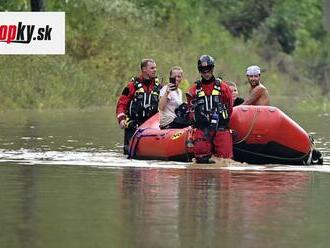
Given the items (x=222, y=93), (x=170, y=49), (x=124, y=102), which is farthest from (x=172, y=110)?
(x=170, y=49)

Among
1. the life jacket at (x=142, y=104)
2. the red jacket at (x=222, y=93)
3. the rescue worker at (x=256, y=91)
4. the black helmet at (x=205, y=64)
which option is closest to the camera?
the black helmet at (x=205, y=64)

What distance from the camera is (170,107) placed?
21219 millimetres

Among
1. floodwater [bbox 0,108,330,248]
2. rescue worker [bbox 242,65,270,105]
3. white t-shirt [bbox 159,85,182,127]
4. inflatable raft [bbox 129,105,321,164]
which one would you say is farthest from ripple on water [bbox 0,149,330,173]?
→ rescue worker [bbox 242,65,270,105]

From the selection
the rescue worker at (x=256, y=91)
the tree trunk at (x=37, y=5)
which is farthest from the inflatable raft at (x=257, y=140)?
the tree trunk at (x=37, y=5)

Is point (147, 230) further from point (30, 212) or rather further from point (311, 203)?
point (311, 203)

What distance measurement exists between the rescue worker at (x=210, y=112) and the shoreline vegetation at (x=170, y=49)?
61.5 feet

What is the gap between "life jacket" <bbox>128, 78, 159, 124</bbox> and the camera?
71.7ft

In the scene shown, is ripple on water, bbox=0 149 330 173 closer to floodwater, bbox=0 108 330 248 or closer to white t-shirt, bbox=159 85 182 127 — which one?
floodwater, bbox=0 108 330 248

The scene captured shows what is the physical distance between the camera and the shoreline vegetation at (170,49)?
41188 mm

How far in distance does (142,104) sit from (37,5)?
811 inches

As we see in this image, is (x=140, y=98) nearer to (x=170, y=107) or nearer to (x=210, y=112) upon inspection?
(x=170, y=107)

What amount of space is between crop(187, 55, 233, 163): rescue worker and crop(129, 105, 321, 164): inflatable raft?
24 centimetres
